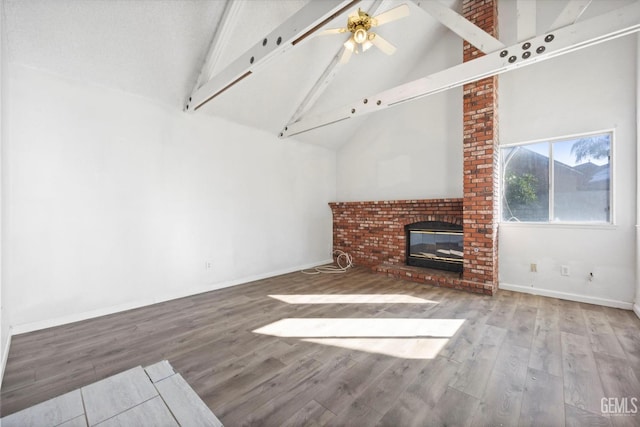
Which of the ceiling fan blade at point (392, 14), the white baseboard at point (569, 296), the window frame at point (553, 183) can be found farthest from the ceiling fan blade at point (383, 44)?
the white baseboard at point (569, 296)

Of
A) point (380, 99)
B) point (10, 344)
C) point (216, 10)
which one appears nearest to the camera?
point (10, 344)

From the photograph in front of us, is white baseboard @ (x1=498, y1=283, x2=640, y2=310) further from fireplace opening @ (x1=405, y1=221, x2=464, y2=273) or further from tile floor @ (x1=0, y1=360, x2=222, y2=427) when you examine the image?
tile floor @ (x1=0, y1=360, x2=222, y2=427)

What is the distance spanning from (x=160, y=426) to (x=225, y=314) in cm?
204

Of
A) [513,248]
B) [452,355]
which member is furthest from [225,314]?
[513,248]

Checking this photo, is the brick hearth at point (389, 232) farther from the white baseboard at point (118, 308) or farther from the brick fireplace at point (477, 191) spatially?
the white baseboard at point (118, 308)

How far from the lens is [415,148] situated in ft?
17.1

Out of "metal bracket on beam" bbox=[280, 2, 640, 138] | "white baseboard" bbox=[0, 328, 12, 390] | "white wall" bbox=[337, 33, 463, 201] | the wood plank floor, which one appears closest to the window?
"white wall" bbox=[337, 33, 463, 201]

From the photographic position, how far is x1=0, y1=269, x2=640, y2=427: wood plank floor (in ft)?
5.42

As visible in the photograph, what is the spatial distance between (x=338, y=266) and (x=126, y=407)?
4785 mm

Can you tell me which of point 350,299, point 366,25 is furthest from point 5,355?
point 366,25

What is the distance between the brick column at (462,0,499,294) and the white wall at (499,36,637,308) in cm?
33

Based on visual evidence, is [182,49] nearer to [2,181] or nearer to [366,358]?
[2,181]

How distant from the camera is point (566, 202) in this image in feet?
12.4

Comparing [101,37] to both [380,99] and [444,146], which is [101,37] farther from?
[444,146]
